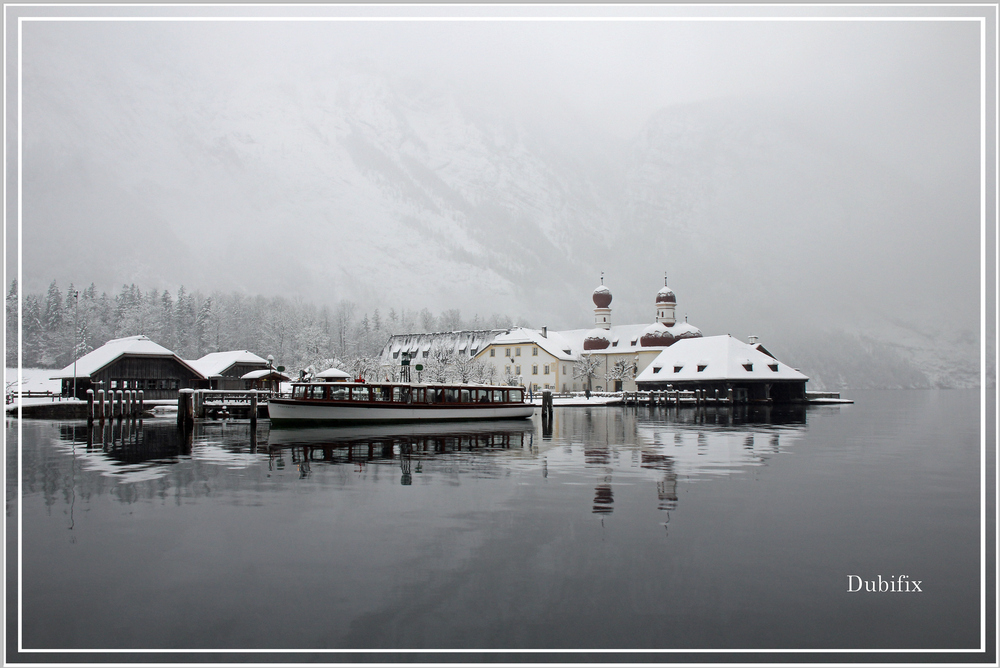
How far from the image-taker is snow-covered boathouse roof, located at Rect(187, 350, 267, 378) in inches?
2514

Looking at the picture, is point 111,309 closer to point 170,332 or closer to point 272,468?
point 170,332

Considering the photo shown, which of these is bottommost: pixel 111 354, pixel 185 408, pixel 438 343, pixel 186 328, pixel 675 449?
pixel 675 449

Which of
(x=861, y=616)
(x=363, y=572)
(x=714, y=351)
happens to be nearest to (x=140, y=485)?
(x=363, y=572)

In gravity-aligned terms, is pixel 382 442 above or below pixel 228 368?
below

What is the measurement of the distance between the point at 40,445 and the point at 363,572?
23.1m

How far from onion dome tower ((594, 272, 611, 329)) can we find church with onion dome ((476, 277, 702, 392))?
311 centimetres

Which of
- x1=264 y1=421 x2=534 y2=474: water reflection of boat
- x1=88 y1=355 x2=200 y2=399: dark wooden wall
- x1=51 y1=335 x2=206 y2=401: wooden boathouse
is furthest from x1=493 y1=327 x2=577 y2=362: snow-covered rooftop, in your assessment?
x1=264 y1=421 x2=534 y2=474: water reflection of boat

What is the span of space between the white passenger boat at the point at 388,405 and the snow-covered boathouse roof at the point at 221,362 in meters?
25.5

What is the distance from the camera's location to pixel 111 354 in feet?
175

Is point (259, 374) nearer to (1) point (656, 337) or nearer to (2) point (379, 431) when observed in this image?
(2) point (379, 431)

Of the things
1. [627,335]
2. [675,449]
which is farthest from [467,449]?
[627,335]

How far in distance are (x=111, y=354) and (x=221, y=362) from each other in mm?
12319

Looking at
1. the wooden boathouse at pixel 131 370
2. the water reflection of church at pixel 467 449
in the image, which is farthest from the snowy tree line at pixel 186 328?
the water reflection of church at pixel 467 449

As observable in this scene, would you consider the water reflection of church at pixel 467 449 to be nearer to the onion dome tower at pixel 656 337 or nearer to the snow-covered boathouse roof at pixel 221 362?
the snow-covered boathouse roof at pixel 221 362
